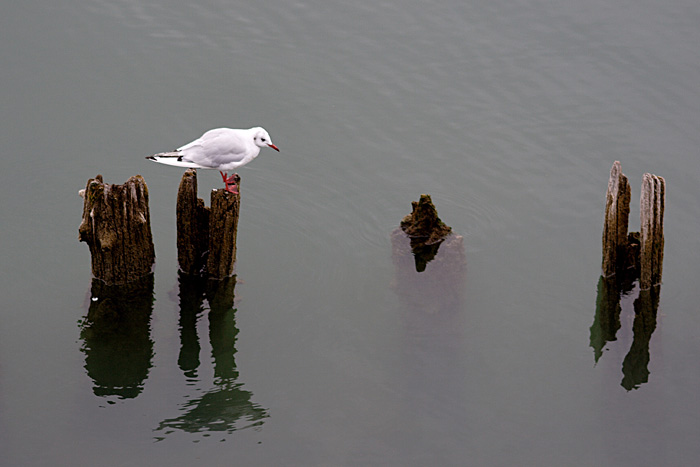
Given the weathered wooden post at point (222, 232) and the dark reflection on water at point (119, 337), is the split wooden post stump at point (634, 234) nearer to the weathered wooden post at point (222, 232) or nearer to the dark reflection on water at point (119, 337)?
the weathered wooden post at point (222, 232)

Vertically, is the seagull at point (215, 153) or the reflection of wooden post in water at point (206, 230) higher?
the seagull at point (215, 153)

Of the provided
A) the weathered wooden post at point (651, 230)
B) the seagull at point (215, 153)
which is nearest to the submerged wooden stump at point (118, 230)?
the seagull at point (215, 153)

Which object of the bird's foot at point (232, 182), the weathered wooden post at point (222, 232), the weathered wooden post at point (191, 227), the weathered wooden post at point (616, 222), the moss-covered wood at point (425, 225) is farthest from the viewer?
the moss-covered wood at point (425, 225)

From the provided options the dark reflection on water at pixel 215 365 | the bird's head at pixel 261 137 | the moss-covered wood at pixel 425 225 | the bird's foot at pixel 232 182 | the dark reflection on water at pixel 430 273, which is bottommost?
the dark reflection on water at pixel 215 365

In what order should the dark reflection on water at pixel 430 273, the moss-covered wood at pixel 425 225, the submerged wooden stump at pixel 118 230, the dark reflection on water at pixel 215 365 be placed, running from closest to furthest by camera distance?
the dark reflection on water at pixel 215 365, the submerged wooden stump at pixel 118 230, the dark reflection on water at pixel 430 273, the moss-covered wood at pixel 425 225

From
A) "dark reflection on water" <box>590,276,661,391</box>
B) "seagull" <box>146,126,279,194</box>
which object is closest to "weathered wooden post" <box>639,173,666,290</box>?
"dark reflection on water" <box>590,276,661,391</box>

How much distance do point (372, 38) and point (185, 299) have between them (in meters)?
9.46

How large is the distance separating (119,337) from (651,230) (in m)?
8.24

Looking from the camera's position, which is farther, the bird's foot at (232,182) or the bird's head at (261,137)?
the bird's head at (261,137)

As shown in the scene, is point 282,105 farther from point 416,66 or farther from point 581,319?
point 581,319

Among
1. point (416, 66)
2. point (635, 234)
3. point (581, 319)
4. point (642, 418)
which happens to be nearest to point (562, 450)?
point (642, 418)

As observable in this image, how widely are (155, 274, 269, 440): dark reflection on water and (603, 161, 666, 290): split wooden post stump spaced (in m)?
6.07

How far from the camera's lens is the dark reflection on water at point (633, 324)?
53.0 feet

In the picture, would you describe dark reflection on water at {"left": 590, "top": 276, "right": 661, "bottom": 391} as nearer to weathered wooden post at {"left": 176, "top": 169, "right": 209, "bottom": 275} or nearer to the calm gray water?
the calm gray water
